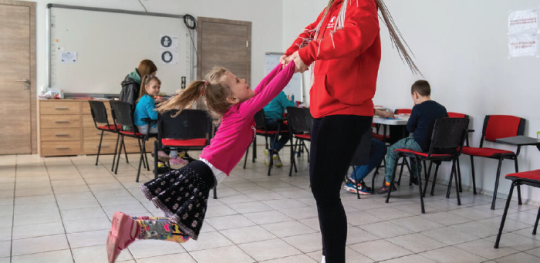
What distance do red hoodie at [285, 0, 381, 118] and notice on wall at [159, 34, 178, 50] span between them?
5.52 meters

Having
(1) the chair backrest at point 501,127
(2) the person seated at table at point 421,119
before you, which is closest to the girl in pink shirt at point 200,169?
(2) the person seated at table at point 421,119

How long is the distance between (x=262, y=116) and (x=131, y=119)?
58.6 inches

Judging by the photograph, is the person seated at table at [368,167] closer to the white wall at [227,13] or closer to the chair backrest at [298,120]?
the chair backrest at [298,120]

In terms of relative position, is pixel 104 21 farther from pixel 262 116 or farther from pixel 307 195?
pixel 307 195

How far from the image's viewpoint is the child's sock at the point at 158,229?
1813 millimetres

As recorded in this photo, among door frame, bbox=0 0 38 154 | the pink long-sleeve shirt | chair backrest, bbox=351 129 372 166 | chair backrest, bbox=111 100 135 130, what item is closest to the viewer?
the pink long-sleeve shirt

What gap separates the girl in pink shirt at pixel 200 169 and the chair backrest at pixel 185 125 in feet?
5.94

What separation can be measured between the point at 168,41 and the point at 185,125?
11.4ft

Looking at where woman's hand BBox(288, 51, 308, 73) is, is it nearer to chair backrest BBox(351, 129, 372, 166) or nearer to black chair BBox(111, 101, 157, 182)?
chair backrest BBox(351, 129, 372, 166)

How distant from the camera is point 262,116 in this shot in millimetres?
5137

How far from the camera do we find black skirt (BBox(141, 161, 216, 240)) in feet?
6.05

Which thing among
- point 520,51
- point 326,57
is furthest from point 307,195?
point 326,57

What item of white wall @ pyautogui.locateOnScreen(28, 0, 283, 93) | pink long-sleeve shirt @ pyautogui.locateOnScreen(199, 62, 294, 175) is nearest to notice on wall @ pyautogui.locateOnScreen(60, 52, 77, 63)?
white wall @ pyautogui.locateOnScreen(28, 0, 283, 93)

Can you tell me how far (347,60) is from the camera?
64.8 inches
